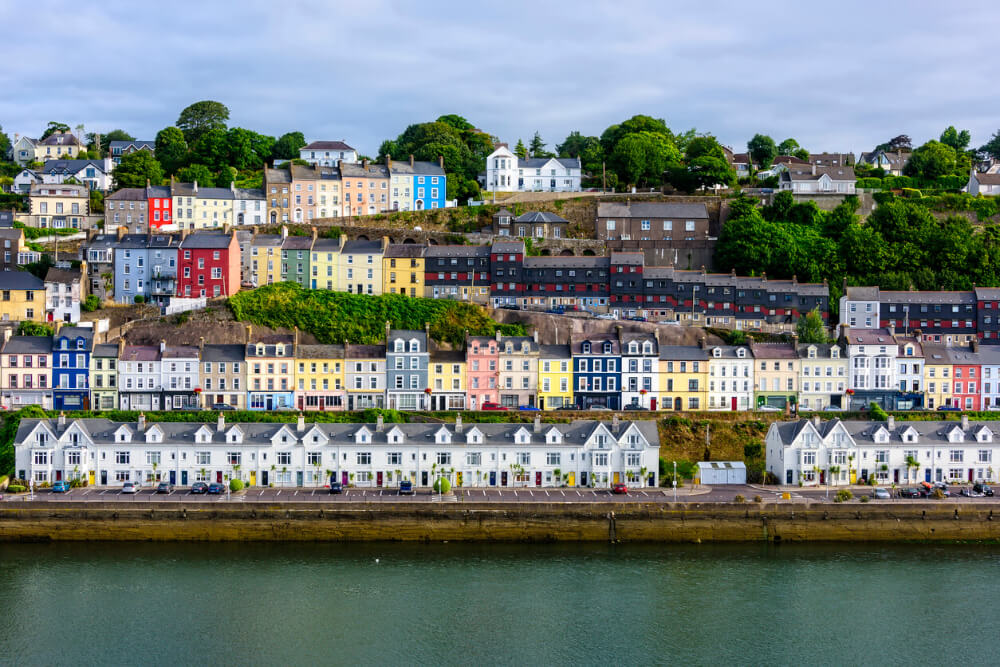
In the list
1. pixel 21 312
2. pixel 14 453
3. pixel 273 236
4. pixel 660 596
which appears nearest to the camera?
pixel 660 596

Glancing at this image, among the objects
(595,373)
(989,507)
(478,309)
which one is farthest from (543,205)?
(989,507)

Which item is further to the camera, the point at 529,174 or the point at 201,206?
the point at 529,174

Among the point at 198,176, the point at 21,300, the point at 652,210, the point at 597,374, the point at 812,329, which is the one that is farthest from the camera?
the point at 198,176

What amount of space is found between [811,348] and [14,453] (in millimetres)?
40199

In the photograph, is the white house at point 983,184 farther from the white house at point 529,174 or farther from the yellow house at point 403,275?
the yellow house at point 403,275

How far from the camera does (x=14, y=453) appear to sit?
49250 mm

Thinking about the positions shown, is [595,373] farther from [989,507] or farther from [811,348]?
[989,507]

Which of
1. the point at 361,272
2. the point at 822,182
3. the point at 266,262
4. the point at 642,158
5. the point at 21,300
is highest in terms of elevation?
the point at 642,158

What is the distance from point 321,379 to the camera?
57.8m

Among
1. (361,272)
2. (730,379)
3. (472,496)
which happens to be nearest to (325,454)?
(472,496)

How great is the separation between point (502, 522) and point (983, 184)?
56263 mm

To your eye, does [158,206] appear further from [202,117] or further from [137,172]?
[202,117]

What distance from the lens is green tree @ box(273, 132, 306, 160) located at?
94312mm

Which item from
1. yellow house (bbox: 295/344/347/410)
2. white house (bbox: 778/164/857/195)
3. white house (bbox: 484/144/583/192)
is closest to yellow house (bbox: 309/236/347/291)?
yellow house (bbox: 295/344/347/410)
